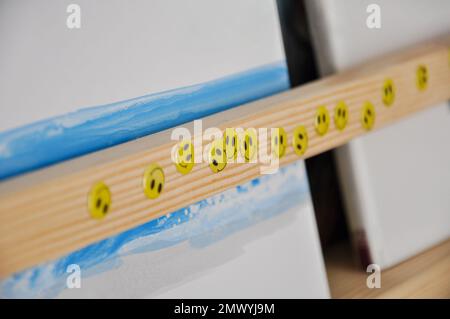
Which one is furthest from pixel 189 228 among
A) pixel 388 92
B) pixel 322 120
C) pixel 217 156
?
pixel 388 92

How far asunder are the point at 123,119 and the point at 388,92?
36 cm

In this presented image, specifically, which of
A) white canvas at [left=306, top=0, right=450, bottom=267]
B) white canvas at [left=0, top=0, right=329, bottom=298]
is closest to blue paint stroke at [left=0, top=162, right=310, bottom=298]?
white canvas at [left=0, top=0, right=329, bottom=298]

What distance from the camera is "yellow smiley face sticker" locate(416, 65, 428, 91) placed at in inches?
35.9

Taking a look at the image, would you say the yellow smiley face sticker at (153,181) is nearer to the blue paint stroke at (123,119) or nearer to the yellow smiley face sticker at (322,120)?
the blue paint stroke at (123,119)

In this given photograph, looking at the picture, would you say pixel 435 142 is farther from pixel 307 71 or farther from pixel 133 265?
pixel 133 265

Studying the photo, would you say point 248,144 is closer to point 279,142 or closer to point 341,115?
point 279,142

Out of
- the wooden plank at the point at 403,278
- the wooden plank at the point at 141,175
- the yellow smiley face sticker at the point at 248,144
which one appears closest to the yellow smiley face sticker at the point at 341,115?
the wooden plank at the point at 141,175

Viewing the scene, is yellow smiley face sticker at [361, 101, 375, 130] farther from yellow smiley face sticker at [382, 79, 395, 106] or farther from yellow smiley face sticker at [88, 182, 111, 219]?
yellow smiley face sticker at [88, 182, 111, 219]

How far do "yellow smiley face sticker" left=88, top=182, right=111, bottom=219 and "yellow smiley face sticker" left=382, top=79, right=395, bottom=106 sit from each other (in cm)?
41

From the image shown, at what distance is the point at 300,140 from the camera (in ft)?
2.56

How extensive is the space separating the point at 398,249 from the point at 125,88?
0.49 m

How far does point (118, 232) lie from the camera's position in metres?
0.63

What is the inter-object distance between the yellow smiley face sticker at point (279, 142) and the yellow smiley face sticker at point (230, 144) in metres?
0.06

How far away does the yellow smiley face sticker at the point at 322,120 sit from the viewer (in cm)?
79
